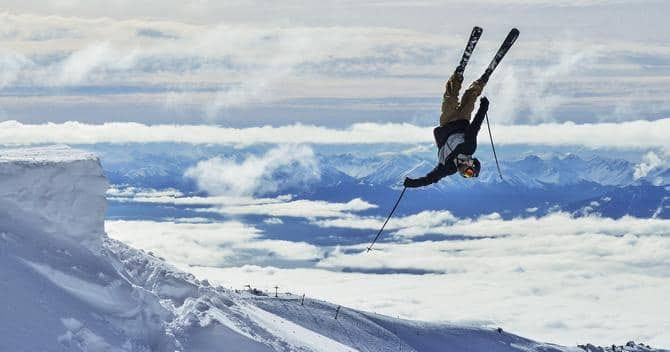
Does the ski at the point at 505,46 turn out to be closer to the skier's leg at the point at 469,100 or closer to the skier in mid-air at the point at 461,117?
the skier in mid-air at the point at 461,117

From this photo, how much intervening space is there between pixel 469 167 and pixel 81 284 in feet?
69.8

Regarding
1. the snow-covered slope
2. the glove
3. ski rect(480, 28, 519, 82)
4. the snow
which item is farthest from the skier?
the snow

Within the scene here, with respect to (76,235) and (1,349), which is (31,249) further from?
(1,349)

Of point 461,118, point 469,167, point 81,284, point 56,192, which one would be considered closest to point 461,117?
point 461,118

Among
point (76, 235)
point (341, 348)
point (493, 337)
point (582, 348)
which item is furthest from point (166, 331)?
point (582, 348)

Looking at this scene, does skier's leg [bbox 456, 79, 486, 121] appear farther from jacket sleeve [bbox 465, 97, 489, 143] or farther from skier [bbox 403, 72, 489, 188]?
jacket sleeve [bbox 465, 97, 489, 143]

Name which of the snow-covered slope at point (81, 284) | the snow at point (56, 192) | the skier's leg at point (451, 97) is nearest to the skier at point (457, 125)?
the skier's leg at point (451, 97)

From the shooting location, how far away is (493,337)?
107438 millimetres

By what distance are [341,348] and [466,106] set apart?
4059 cm

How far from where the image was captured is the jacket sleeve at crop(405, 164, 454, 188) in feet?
67.8

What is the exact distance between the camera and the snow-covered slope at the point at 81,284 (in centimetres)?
3100

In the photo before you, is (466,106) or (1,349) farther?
(1,349)

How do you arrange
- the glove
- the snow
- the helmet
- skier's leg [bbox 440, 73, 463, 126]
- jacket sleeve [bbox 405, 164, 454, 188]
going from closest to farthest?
the helmet → skier's leg [bbox 440, 73, 463, 126] → jacket sleeve [bbox 405, 164, 454, 188] → the glove → the snow

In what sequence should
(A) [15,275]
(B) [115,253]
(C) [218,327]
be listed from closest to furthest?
(A) [15,275]
(C) [218,327]
(B) [115,253]
